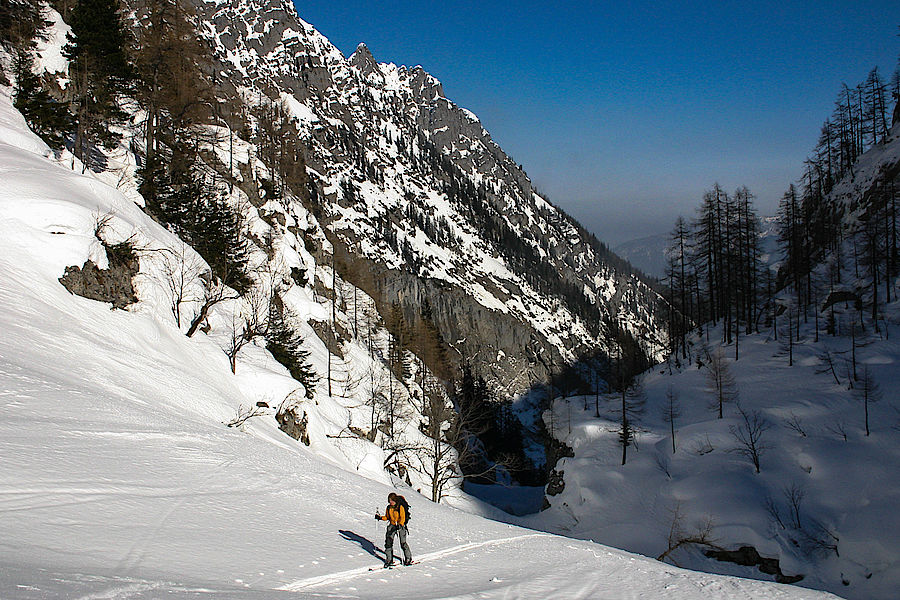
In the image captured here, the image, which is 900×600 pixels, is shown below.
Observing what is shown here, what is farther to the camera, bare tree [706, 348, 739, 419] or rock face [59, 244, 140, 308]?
bare tree [706, 348, 739, 419]

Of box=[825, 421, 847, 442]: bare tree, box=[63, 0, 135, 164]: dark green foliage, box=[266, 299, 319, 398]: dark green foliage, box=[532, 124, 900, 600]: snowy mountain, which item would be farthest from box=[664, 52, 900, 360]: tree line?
box=[63, 0, 135, 164]: dark green foliage

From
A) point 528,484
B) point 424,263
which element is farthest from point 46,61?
point 424,263

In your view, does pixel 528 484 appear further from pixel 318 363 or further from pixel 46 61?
pixel 46 61

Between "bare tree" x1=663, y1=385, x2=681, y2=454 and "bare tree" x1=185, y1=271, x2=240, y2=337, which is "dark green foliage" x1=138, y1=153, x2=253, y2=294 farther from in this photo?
"bare tree" x1=663, y1=385, x2=681, y2=454

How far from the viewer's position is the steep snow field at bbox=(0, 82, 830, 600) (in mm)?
6613

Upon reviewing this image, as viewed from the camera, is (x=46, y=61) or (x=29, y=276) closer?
(x=29, y=276)

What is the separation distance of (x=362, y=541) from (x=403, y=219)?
13988 cm

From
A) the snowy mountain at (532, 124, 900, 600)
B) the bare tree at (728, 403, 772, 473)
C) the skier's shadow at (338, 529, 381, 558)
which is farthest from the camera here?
the bare tree at (728, 403, 772, 473)

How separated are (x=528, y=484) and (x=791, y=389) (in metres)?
37.4

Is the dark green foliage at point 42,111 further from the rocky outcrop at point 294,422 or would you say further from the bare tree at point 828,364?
the bare tree at point 828,364

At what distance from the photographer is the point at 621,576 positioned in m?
10.4

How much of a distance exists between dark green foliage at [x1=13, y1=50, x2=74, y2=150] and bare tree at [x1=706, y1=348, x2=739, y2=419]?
50441 mm

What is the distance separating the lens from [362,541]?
10570 millimetres

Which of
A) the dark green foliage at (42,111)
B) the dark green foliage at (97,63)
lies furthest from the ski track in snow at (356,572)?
the dark green foliage at (42,111)
